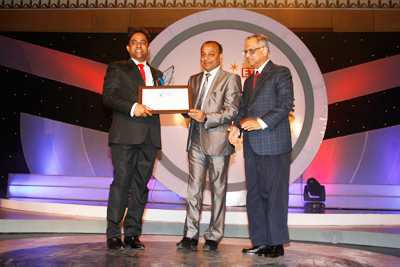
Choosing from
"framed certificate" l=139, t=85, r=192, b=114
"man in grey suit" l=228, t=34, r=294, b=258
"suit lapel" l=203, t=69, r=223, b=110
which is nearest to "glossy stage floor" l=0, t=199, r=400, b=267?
"man in grey suit" l=228, t=34, r=294, b=258

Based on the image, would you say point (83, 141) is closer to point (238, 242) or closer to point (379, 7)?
point (238, 242)

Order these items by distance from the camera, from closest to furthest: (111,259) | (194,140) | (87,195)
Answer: (111,259) → (194,140) → (87,195)

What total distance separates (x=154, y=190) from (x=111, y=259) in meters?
2.56

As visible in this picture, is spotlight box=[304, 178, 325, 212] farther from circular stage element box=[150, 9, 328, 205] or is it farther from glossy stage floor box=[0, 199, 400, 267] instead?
glossy stage floor box=[0, 199, 400, 267]

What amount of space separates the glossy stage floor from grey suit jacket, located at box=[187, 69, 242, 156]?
745mm

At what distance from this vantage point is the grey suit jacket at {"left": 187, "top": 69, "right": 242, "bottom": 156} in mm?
2541

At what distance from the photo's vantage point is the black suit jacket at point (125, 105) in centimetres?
248

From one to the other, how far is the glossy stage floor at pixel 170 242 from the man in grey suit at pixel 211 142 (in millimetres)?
186

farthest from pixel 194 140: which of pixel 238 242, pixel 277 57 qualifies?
pixel 277 57

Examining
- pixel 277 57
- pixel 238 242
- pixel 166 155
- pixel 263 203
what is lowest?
pixel 238 242

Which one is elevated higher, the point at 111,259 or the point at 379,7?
the point at 379,7

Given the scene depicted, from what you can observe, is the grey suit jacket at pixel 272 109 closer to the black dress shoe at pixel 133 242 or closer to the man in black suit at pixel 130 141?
the man in black suit at pixel 130 141

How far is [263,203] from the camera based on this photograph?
7.91 ft

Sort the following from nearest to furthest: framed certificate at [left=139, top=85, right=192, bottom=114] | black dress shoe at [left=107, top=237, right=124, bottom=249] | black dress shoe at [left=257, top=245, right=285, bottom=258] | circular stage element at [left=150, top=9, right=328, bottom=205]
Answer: black dress shoe at [left=257, top=245, right=285, bottom=258], black dress shoe at [left=107, top=237, right=124, bottom=249], framed certificate at [left=139, top=85, right=192, bottom=114], circular stage element at [left=150, top=9, right=328, bottom=205]
